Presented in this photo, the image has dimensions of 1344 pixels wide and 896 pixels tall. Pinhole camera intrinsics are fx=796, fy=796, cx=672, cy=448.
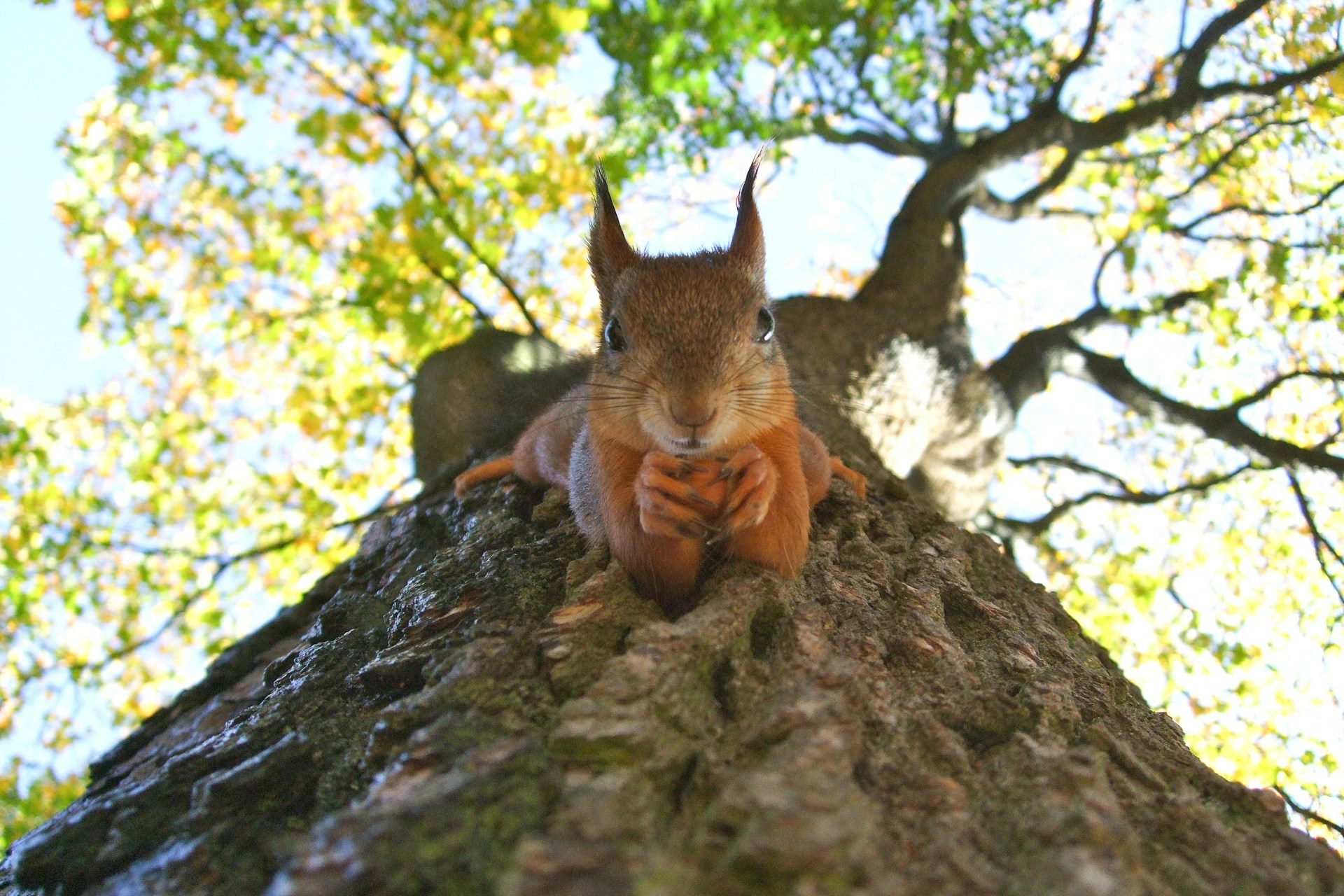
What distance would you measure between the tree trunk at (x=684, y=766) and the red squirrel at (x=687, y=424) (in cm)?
11

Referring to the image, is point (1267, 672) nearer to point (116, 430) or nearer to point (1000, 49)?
point (1000, 49)

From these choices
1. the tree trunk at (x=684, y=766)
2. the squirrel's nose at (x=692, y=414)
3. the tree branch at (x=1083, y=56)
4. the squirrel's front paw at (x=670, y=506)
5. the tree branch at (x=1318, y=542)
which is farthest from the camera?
the tree branch at (x=1083, y=56)

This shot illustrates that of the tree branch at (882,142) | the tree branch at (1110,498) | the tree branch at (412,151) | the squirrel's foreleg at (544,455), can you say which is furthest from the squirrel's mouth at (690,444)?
the tree branch at (882,142)

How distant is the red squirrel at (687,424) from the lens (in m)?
1.75

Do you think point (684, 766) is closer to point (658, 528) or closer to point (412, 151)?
point (658, 528)

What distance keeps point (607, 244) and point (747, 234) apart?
1.41ft

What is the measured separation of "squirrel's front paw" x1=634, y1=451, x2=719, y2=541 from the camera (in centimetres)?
168

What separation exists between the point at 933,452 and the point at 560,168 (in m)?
3.00

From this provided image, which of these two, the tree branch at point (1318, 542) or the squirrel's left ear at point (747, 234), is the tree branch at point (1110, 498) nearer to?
the tree branch at point (1318, 542)

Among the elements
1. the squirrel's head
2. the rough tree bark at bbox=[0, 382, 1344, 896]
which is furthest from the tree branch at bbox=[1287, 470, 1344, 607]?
the squirrel's head

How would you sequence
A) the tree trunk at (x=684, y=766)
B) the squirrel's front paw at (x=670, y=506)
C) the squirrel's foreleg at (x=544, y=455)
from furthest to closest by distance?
the squirrel's foreleg at (x=544, y=455) → the squirrel's front paw at (x=670, y=506) → the tree trunk at (x=684, y=766)

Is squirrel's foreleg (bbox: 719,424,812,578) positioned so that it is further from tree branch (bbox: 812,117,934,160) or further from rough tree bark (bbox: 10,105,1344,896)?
tree branch (bbox: 812,117,934,160)

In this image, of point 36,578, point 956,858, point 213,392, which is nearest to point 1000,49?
point 956,858

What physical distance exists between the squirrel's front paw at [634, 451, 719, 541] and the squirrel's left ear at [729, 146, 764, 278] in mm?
917
